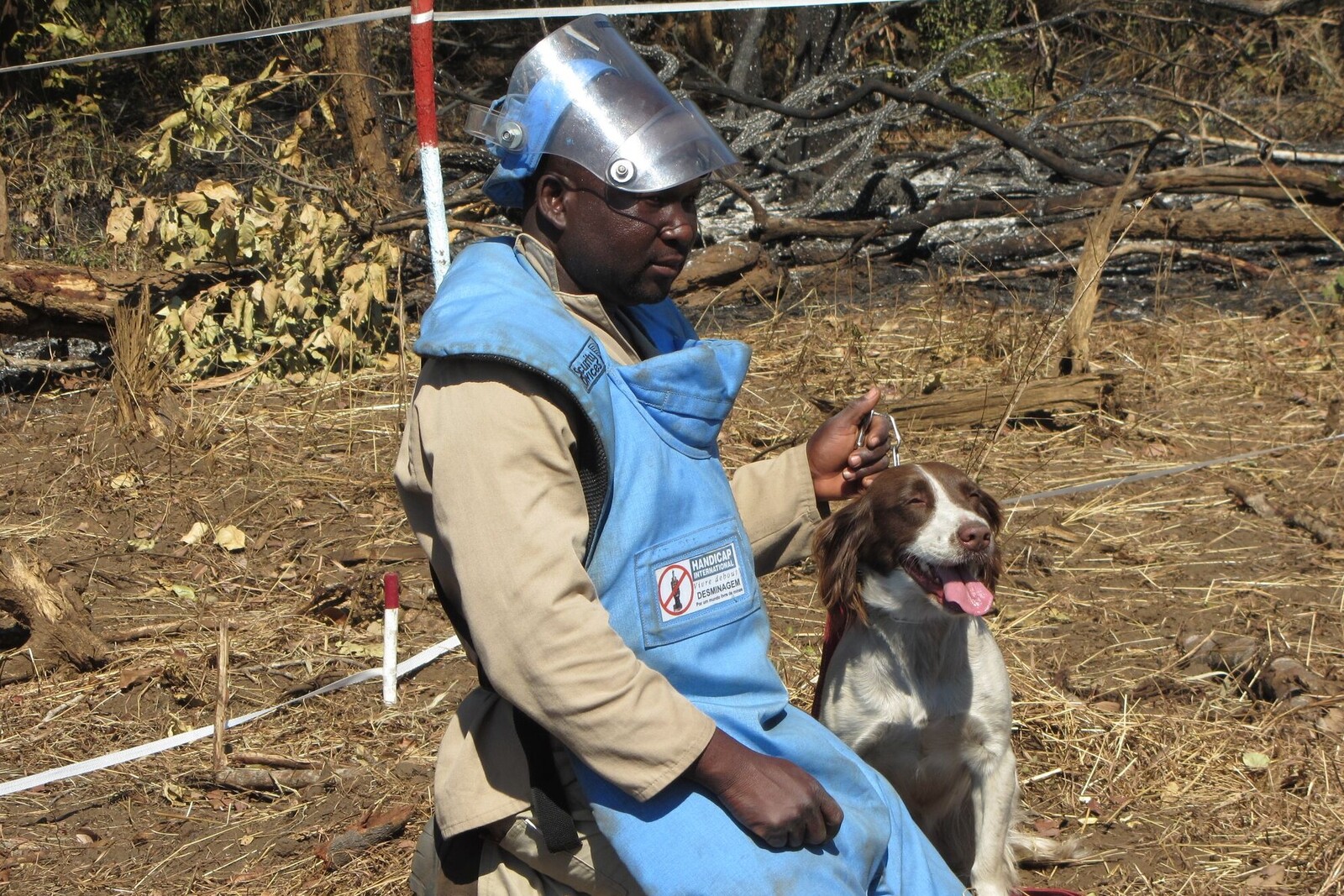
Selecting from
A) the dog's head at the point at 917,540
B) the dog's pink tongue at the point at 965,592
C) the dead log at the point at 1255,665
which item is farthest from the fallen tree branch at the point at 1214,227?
the dog's pink tongue at the point at 965,592

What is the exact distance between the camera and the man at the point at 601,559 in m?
1.92

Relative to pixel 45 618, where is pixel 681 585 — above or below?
above

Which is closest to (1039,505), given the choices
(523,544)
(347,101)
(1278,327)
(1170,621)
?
(1170,621)

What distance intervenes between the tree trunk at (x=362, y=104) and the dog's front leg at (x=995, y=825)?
17.3 feet

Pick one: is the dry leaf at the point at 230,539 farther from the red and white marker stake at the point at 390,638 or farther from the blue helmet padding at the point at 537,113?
the blue helmet padding at the point at 537,113

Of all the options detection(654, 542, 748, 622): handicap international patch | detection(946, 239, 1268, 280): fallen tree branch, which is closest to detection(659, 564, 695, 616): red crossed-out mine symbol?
detection(654, 542, 748, 622): handicap international patch

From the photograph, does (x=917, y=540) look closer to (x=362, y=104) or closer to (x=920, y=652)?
(x=920, y=652)

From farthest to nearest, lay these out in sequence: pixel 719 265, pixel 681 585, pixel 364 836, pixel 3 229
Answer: pixel 719 265
pixel 3 229
pixel 364 836
pixel 681 585

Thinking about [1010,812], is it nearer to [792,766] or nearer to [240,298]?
[792,766]

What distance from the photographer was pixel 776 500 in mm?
2615

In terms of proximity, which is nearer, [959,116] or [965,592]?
[965,592]

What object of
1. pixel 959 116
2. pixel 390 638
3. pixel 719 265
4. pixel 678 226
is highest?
pixel 678 226

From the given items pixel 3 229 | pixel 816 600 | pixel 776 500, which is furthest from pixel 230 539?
pixel 776 500

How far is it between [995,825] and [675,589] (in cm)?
135
